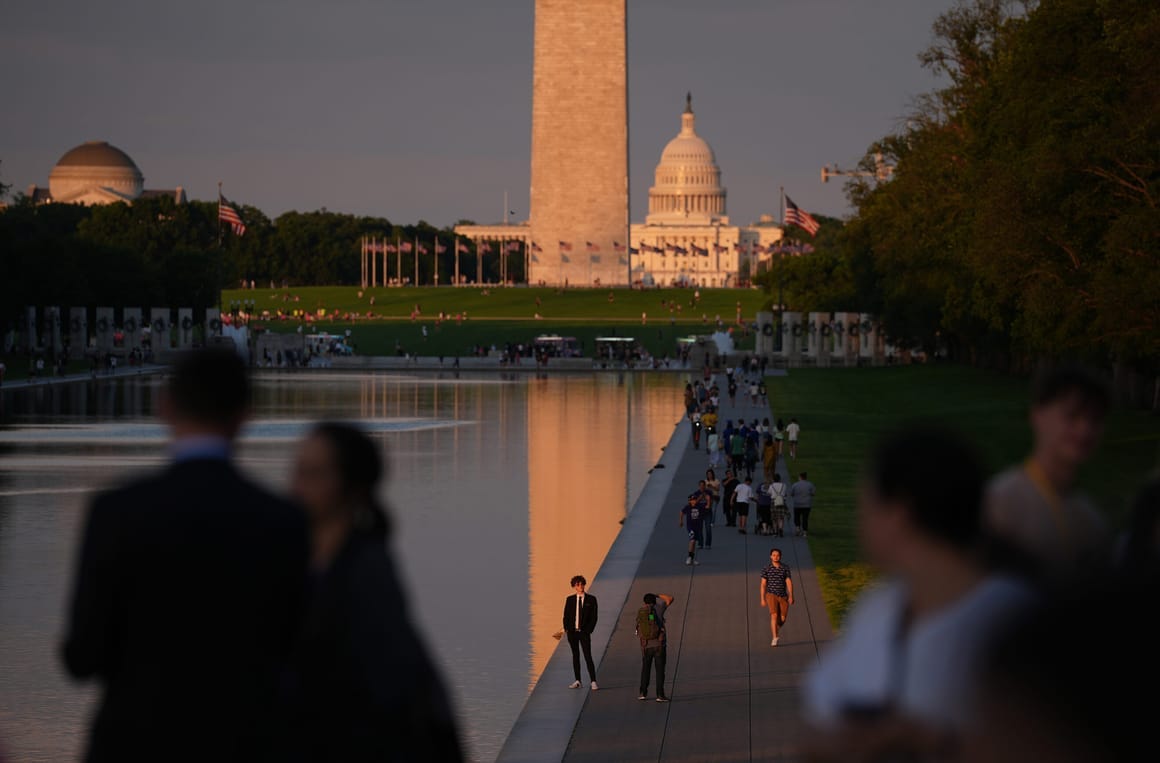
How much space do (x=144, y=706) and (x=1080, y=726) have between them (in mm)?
2543

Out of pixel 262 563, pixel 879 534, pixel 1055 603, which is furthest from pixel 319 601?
pixel 1055 603

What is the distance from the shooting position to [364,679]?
13.8 ft

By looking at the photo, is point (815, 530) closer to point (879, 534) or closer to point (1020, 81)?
point (1020, 81)

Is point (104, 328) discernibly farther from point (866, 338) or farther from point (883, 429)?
point (883, 429)

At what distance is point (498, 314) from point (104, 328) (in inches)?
1408

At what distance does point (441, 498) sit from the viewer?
1198 inches

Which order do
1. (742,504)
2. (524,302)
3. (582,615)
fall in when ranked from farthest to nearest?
(524,302), (742,504), (582,615)

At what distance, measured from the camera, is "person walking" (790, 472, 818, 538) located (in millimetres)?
25609

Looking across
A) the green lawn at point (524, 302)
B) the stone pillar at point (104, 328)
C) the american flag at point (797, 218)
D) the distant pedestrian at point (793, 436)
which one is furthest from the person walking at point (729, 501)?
the green lawn at point (524, 302)

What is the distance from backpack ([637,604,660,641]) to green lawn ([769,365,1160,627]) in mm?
2990

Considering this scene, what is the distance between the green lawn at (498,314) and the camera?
324ft

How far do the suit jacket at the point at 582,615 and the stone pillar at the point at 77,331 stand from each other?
71698mm

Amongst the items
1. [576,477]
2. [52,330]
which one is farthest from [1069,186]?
[52,330]

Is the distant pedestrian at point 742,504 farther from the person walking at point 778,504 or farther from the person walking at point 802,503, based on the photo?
the person walking at point 802,503
